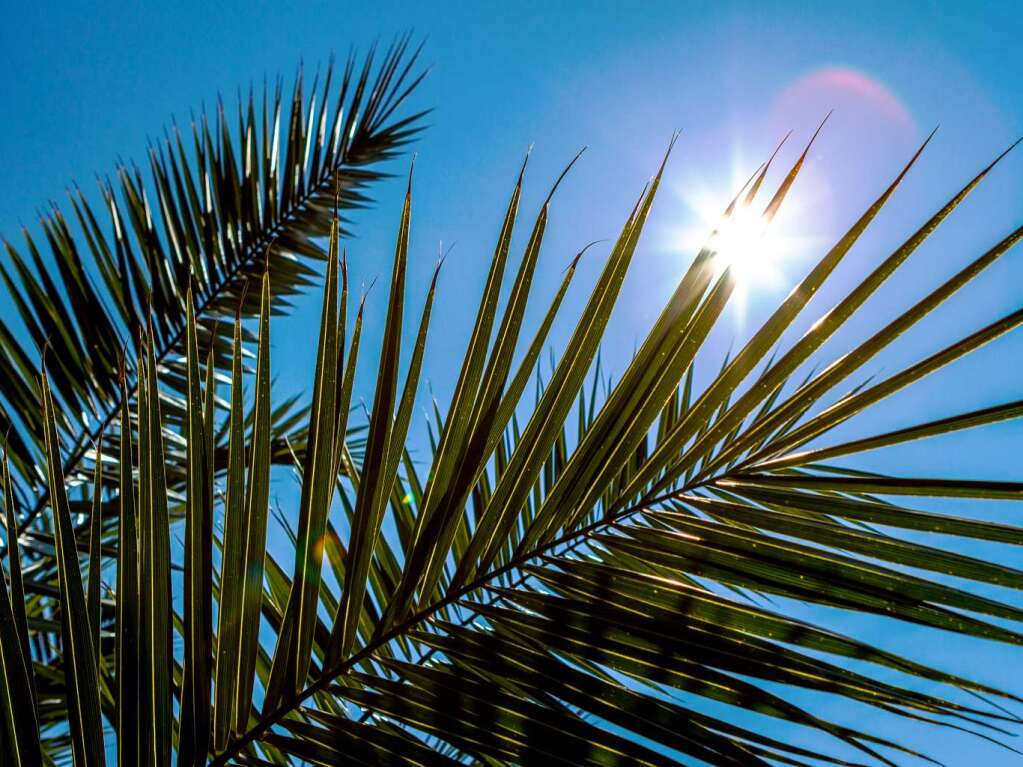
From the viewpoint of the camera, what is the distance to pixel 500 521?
815mm

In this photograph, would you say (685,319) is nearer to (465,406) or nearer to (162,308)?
(465,406)

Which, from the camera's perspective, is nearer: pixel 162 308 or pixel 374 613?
pixel 374 613

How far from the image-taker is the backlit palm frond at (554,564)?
26.5 inches

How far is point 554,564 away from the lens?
0.86m

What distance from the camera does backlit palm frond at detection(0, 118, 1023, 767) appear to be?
0.67 meters

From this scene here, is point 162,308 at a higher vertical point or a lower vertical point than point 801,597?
higher

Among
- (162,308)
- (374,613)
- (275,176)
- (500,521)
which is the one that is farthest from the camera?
(275,176)

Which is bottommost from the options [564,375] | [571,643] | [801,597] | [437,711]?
[437,711]

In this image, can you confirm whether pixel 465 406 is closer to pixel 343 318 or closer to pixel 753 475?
pixel 343 318

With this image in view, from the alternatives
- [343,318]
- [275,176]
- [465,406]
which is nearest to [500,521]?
[465,406]

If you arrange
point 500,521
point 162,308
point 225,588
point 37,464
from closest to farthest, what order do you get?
point 225,588 → point 500,521 → point 37,464 → point 162,308

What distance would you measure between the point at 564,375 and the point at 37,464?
161 cm

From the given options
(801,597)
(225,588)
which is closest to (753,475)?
(801,597)

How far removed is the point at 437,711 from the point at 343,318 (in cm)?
39
